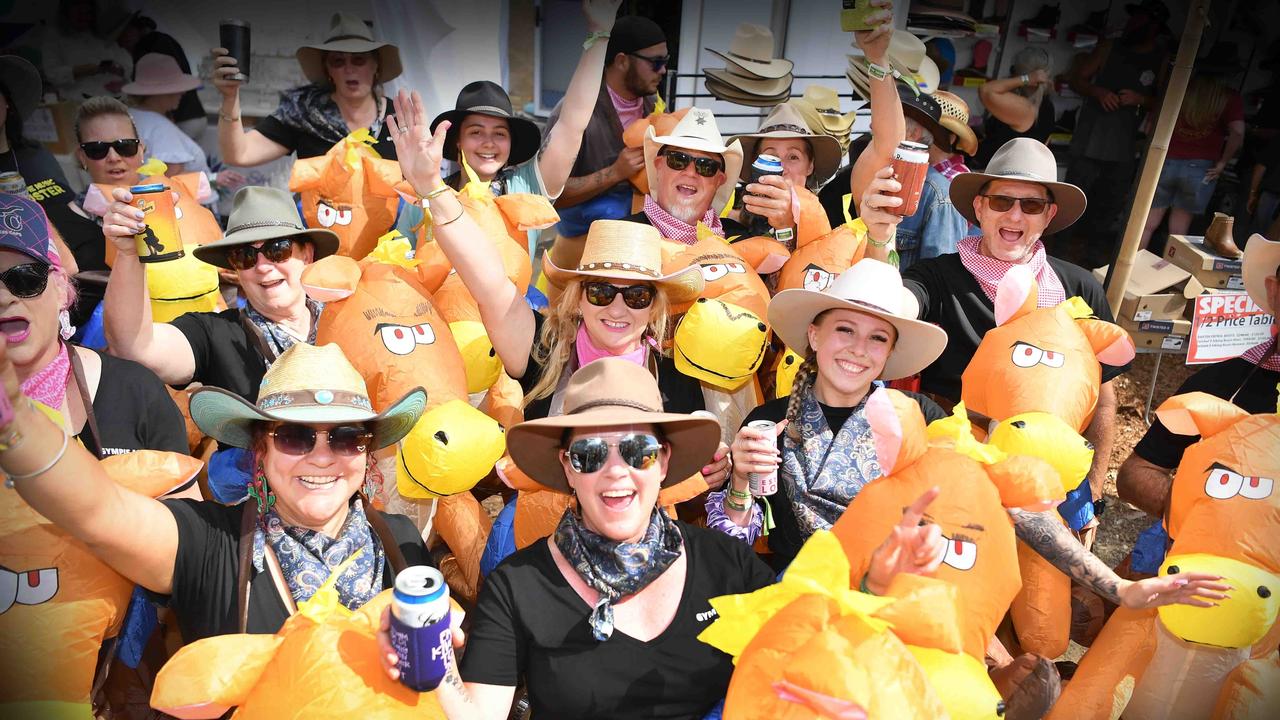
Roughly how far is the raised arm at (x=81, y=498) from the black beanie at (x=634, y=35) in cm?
327

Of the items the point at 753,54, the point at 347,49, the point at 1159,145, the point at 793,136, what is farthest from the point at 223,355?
the point at 1159,145

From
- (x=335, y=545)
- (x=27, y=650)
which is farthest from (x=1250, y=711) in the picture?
(x=27, y=650)

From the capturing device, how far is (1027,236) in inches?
146

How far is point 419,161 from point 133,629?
153 centimetres

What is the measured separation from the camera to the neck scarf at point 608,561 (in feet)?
6.83

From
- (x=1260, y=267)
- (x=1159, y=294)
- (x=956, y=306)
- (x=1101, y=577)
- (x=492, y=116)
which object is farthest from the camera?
(x=1159, y=294)

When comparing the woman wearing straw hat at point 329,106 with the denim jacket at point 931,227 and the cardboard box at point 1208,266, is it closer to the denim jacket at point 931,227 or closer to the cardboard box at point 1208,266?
the denim jacket at point 931,227

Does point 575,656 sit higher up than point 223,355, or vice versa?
point 223,355

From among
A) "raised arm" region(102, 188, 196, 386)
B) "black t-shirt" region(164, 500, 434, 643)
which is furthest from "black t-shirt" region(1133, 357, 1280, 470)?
"raised arm" region(102, 188, 196, 386)

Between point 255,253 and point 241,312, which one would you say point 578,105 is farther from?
point 241,312

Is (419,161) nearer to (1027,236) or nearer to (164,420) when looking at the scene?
(164,420)

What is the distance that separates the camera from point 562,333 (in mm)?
3168

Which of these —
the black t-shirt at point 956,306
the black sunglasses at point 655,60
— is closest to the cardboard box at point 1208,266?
the black t-shirt at point 956,306

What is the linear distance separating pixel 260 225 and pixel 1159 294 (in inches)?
198
